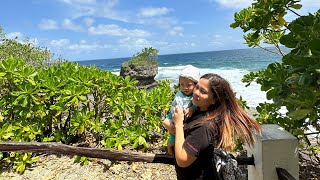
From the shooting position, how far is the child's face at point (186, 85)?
2093 mm

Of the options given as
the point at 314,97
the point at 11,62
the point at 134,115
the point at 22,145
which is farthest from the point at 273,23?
the point at 11,62

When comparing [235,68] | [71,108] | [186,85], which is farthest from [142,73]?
[235,68]

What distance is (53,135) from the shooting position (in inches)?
157

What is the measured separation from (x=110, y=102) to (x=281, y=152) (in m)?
2.68

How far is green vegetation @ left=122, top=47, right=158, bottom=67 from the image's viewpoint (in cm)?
2245

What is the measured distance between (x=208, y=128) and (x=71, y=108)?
9.38ft

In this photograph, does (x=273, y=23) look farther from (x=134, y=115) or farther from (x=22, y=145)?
(x=134, y=115)

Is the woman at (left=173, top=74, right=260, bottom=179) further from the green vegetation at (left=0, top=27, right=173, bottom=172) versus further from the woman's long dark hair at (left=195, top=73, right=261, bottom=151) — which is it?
the green vegetation at (left=0, top=27, right=173, bottom=172)

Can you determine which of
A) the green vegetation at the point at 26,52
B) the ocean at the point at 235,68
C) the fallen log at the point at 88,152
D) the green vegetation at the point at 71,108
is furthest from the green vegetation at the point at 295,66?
the green vegetation at the point at 26,52

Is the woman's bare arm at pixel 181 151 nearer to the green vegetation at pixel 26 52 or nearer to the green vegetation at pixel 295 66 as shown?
the green vegetation at pixel 295 66

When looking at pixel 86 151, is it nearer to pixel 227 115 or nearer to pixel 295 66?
pixel 227 115

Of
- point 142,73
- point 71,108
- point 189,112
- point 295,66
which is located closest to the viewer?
point 295,66

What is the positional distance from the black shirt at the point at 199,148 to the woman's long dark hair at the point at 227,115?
0.05 metres

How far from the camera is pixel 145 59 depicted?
22.9m
